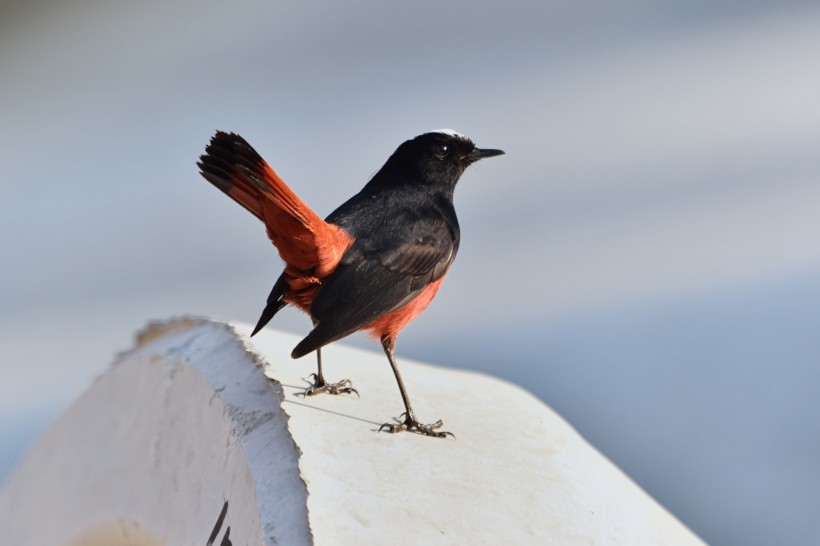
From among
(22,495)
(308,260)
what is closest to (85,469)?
(22,495)

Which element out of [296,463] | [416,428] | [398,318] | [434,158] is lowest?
[296,463]

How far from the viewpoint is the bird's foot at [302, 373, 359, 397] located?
126 inches

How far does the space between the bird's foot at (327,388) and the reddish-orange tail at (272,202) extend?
0.34 meters

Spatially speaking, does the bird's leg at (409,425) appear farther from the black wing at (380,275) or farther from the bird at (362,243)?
the black wing at (380,275)

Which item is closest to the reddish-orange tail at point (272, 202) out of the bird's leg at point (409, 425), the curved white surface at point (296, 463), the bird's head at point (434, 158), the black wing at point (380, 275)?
the black wing at point (380, 275)

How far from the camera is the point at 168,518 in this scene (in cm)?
288

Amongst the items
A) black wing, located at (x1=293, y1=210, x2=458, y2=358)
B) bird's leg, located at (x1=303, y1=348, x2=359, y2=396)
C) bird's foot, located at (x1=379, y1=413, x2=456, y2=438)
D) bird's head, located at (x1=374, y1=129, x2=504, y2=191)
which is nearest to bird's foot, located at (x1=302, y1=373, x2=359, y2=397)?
bird's leg, located at (x1=303, y1=348, x2=359, y2=396)

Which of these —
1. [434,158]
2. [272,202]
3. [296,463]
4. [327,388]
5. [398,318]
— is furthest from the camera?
[434,158]

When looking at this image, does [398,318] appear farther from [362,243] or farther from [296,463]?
[296,463]

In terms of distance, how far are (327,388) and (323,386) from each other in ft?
0.11

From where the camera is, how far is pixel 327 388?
330cm

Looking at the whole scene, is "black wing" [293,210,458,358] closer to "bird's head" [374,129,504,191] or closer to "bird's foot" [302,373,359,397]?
"bird's foot" [302,373,359,397]

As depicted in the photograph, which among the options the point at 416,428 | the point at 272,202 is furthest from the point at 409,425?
the point at 272,202

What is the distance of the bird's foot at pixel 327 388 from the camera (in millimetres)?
3192
